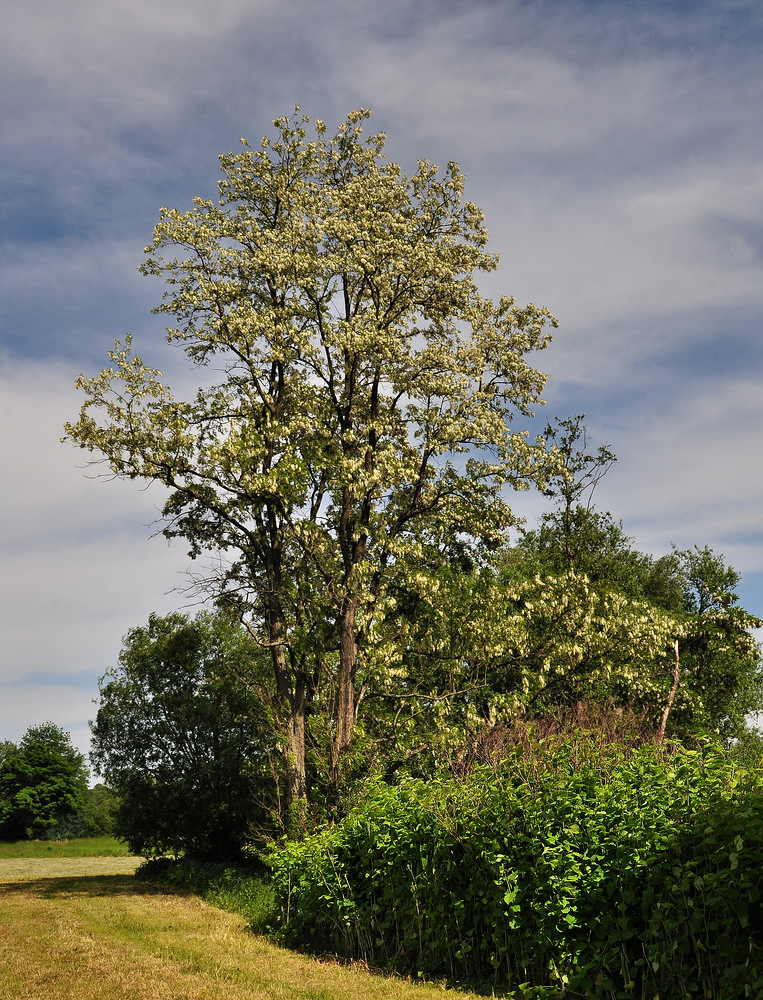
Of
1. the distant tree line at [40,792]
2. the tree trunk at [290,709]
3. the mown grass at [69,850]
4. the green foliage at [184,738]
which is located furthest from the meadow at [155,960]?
the distant tree line at [40,792]

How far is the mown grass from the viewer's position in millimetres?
42312

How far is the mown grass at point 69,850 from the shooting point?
42.3 m

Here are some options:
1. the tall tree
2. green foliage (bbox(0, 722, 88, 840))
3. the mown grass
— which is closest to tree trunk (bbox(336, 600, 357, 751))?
the tall tree

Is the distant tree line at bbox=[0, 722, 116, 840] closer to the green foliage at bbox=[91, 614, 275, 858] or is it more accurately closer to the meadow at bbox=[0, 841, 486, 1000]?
the green foliage at bbox=[91, 614, 275, 858]

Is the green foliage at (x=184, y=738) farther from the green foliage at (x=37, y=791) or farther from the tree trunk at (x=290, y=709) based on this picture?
the green foliage at (x=37, y=791)

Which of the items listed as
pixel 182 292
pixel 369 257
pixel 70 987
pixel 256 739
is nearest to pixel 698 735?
pixel 70 987

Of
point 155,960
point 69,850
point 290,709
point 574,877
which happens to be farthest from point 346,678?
point 69,850

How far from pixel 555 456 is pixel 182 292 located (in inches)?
412

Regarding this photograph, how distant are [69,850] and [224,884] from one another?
31.0 m

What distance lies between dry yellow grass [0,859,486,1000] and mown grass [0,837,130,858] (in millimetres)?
29377

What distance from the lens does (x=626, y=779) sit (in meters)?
7.37

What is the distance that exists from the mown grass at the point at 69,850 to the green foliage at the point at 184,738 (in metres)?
19.5

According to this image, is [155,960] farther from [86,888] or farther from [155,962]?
[86,888]

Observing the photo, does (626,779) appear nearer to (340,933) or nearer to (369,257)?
(340,933)
